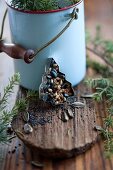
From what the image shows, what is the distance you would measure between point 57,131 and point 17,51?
154 millimetres

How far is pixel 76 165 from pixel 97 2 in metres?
0.56

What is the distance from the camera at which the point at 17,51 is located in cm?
59

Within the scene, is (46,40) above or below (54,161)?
above

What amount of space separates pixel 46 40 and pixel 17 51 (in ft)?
0.18

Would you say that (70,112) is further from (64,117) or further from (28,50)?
(28,50)

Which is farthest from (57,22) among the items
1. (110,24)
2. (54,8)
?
(110,24)

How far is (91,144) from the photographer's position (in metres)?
0.55

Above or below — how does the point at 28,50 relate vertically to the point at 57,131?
above

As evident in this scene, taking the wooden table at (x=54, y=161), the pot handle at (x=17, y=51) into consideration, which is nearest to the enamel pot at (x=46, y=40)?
the pot handle at (x=17, y=51)

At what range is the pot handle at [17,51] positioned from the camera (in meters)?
0.58

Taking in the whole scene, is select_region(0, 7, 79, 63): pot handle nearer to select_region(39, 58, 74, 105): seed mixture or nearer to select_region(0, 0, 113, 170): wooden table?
select_region(39, 58, 74, 105): seed mixture

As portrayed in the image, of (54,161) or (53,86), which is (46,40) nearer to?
(53,86)

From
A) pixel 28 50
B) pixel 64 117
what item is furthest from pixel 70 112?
pixel 28 50

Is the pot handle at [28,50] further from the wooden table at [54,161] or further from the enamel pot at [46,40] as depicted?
the wooden table at [54,161]
